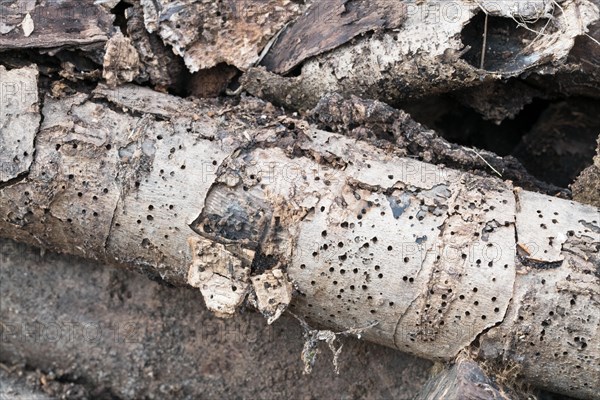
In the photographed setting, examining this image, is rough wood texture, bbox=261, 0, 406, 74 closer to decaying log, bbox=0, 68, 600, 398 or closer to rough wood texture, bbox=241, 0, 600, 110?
rough wood texture, bbox=241, 0, 600, 110

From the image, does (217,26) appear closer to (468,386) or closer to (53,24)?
(53,24)

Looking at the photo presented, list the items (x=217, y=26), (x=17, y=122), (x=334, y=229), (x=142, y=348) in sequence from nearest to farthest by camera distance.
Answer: (x=334, y=229), (x=17, y=122), (x=217, y=26), (x=142, y=348)

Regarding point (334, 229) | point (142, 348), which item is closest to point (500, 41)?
point (334, 229)

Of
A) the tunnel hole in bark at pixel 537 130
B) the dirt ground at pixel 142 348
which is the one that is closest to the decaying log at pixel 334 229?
the dirt ground at pixel 142 348

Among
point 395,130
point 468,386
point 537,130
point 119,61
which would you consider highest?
point 119,61

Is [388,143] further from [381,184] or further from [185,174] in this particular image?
[185,174]

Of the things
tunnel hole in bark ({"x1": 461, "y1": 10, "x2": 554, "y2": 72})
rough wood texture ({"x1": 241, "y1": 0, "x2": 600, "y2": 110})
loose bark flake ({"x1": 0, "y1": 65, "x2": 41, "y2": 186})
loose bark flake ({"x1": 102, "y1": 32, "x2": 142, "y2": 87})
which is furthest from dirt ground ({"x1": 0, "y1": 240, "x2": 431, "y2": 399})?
tunnel hole in bark ({"x1": 461, "y1": 10, "x2": 554, "y2": 72})

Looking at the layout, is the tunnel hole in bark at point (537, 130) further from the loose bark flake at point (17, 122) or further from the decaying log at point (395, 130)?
the loose bark flake at point (17, 122)

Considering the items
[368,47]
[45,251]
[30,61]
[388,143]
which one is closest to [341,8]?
[368,47]
